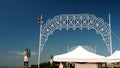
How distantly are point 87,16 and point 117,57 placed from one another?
30.7 feet

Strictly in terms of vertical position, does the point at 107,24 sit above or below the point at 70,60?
above

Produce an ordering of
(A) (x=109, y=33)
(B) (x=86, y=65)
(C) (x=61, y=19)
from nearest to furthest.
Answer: (B) (x=86, y=65), (A) (x=109, y=33), (C) (x=61, y=19)

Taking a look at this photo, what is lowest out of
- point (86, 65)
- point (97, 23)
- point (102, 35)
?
point (86, 65)

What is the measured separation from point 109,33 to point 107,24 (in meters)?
0.93

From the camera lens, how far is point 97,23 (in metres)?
18.5

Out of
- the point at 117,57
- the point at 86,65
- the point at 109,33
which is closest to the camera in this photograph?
the point at 117,57

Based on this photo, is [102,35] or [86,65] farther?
[102,35]

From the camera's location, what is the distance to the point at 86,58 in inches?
397

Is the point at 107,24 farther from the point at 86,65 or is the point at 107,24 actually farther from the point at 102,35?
the point at 86,65

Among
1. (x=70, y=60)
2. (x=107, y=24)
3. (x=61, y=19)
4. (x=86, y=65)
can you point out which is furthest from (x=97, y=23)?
(x=70, y=60)

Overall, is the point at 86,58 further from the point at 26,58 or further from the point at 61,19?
the point at 61,19

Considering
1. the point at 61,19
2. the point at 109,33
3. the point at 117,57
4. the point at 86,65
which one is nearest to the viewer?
the point at 117,57

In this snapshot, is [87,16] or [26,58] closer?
[26,58]

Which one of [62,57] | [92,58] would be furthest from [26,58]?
[92,58]
